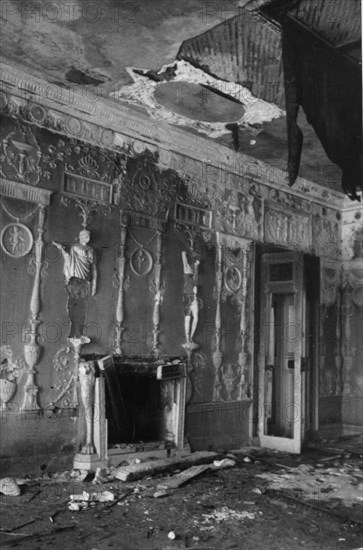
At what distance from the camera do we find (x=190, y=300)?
6926 millimetres

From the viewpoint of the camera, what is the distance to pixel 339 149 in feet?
20.9

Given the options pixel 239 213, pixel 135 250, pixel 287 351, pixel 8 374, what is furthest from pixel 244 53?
pixel 287 351

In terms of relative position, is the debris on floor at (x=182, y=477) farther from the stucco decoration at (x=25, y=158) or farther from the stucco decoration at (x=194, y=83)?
the stucco decoration at (x=194, y=83)

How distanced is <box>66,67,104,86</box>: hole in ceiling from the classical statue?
1.61 m

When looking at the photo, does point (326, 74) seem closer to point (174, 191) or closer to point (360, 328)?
point (174, 191)

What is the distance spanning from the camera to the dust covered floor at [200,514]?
3799 millimetres

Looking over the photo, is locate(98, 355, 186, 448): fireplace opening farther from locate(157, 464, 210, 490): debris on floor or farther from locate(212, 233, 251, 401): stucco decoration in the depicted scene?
locate(212, 233, 251, 401): stucco decoration

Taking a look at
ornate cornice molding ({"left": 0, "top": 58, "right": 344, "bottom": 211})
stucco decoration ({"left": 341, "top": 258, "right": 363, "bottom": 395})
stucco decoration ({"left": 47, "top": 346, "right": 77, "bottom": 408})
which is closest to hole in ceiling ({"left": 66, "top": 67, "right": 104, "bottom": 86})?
ornate cornice molding ({"left": 0, "top": 58, "right": 344, "bottom": 211})

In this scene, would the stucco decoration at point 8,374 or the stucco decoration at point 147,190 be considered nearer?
the stucco decoration at point 8,374

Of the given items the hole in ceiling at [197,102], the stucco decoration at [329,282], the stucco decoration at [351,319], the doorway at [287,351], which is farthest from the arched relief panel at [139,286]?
the stucco decoration at [351,319]

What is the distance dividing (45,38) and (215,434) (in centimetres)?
512

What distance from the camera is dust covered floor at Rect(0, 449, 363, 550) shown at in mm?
3799

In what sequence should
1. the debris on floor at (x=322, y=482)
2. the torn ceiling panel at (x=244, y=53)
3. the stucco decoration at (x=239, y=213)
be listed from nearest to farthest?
1. the torn ceiling panel at (x=244, y=53)
2. the debris on floor at (x=322, y=482)
3. the stucco decoration at (x=239, y=213)

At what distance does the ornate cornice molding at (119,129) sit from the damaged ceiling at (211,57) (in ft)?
→ 0.49
